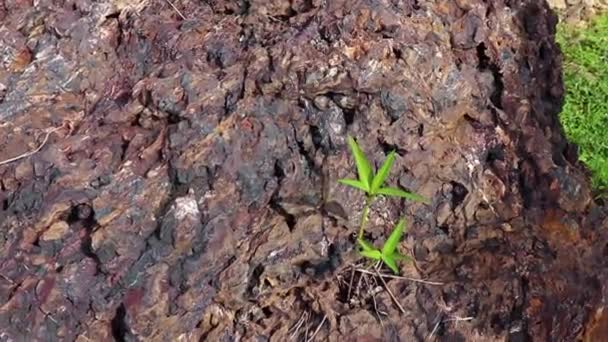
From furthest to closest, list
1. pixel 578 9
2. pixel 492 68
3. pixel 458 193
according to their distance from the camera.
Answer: pixel 578 9 → pixel 492 68 → pixel 458 193

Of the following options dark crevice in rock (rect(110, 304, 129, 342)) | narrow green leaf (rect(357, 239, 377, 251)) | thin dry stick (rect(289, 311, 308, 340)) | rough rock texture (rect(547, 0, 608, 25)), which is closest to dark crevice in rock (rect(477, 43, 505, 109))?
narrow green leaf (rect(357, 239, 377, 251))

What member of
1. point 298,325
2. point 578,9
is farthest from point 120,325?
point 578,9

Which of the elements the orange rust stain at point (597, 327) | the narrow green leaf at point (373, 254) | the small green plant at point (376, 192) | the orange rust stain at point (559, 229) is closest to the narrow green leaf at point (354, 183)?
the small green plant at point (376, 192)

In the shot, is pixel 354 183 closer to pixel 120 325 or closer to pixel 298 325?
pixel 298 325

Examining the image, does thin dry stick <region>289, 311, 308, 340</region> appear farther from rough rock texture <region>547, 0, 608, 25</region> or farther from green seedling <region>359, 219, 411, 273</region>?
rough rock texture <region>547, 0, 608, 25</region>

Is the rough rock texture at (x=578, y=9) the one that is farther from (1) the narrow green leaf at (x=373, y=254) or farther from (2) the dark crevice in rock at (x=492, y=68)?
(1) the narrow green leaf at (x=373, y=254)

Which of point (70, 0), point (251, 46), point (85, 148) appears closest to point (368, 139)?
point (251, 46)
